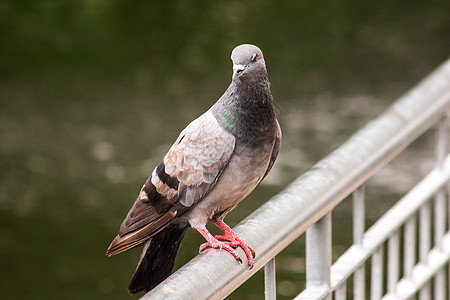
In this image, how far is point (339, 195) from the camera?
1932 mm

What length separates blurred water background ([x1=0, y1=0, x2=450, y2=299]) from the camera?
630 cm

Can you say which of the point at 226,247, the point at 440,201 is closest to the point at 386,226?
the point at 440,201

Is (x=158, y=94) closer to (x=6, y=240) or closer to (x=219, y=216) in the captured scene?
(x=6, y=240)

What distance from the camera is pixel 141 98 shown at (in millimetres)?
7789

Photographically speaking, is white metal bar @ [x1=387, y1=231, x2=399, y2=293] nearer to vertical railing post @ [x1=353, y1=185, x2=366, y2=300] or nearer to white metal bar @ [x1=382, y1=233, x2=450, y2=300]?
white metal bar @ [x1=382, y1=233, x2=450, y2=300]

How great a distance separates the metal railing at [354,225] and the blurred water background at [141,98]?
3.47m

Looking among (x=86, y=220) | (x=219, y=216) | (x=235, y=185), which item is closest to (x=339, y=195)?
(x=235, y=185)

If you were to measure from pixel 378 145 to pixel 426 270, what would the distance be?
1.76 ft

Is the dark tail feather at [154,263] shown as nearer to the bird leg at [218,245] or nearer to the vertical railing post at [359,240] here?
the bird leg at [218,245]

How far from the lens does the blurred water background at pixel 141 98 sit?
6301mm

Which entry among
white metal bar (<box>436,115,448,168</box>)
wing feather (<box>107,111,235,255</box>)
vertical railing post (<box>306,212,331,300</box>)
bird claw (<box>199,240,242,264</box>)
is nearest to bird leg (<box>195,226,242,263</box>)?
bird claw (<box>199,240,242,264</box>)

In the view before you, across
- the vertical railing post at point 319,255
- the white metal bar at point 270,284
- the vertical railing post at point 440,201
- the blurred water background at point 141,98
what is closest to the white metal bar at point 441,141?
the vertical railing post at point 440,201

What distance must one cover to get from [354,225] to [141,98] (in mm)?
5863

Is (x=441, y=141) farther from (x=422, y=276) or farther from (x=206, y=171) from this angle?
(x=206, y=171)
